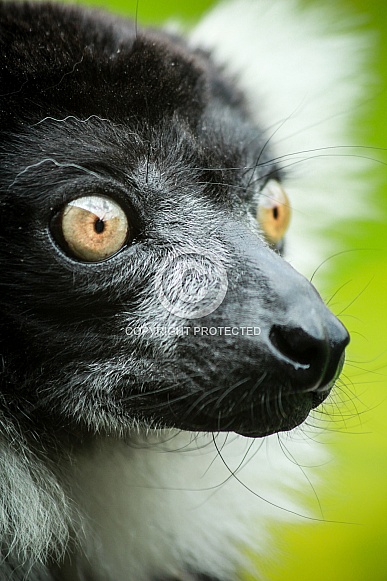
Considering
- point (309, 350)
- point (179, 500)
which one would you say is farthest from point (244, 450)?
point (309, 350)

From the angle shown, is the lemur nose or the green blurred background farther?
the green blurred background

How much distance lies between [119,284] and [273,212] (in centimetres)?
49

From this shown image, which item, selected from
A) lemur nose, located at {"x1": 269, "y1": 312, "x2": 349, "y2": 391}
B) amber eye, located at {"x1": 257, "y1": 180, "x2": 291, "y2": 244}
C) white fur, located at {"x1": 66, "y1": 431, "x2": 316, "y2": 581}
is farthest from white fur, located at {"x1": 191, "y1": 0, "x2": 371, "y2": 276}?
lemur nose, located at {"x1": 269, "y1": 312, "x2": 349, "y2": 391}

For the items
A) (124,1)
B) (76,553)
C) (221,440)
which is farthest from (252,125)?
(76,553)

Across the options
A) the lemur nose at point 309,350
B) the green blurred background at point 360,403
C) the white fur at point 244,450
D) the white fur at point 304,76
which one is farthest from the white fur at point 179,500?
the white fur at point 304,76

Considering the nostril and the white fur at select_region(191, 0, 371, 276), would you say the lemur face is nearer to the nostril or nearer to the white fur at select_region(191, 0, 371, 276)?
the nostril

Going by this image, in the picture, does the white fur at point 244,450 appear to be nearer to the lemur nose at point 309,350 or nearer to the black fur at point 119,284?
the black fur at point 119,284

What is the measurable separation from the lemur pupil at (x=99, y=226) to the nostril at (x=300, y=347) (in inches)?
13.4

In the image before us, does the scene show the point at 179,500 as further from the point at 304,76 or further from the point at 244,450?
the point at 304,76

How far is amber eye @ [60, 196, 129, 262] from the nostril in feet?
1.07

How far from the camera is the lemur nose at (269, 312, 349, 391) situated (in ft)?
4.07

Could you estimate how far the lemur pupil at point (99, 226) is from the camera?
1337mm

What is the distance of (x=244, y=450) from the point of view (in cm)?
179

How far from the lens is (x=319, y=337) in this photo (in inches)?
48.8
